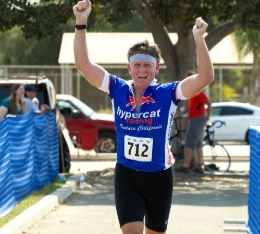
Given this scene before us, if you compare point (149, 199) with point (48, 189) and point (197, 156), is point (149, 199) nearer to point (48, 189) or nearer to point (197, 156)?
point (48, 189)

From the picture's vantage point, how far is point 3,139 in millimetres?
12797

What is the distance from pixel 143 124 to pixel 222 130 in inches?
1016

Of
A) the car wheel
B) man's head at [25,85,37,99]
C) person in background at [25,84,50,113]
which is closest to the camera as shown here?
person in background at [25,84,50,113]

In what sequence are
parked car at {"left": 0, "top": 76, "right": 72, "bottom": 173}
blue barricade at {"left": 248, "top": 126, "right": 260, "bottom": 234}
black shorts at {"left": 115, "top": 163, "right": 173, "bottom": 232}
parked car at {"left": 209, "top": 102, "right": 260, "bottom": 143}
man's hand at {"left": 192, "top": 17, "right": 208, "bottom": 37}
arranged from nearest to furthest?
1. man's hand at {"left": 192, "top": 17, "right": 208, "bottom": 37}
2. black shorts at {"left": 115, "top": 163, "right": 173, "bottom": 232}
3. blue barricade at {"left": 248, "top": 126, "right": 260, "bottom": 234}
4. parked car at {"left": 0, "top": 76, "right": 72, "bottom": 173}
5. parked car at {"left": 209, "top": 102, "right": 260, "bottom": 143}

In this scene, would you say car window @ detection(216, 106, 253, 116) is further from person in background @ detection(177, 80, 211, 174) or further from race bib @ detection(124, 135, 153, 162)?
race bib @ detection(124, 135, 153, 162)

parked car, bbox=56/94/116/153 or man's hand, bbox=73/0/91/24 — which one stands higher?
man's hand, bbox=73/0/91/24

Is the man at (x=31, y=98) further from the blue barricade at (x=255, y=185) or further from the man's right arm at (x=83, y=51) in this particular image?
the man's right arm at (x=83, y=51)

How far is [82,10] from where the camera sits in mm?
7164

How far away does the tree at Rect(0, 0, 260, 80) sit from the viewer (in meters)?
A: 18.4

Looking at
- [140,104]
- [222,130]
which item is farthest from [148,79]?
[222,130]

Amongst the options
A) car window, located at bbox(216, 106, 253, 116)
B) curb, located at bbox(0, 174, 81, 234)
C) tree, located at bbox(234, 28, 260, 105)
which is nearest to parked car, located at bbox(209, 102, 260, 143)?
car window, located at bbox(216, 106, 253, 116)

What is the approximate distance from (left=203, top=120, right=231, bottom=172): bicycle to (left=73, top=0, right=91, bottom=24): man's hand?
13687 mm

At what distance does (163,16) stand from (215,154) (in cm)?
443

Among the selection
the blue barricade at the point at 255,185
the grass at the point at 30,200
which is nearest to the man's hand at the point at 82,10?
the blue barricade at the point at 255,185
